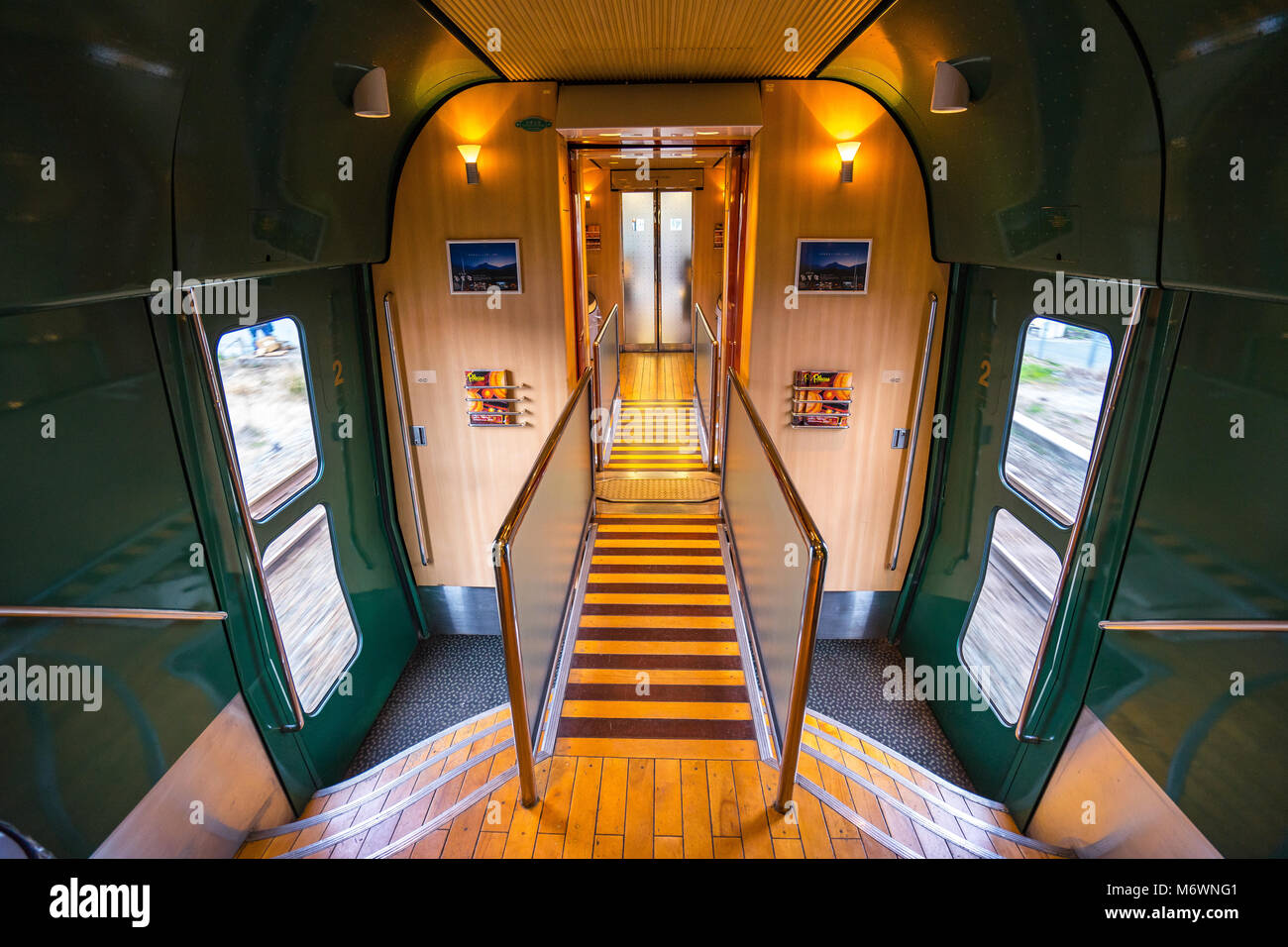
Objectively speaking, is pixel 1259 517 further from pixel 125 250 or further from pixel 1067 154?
pixel 125 250

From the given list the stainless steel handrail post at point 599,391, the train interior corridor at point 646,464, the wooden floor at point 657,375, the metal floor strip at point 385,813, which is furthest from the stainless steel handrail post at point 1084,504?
the wooden floor at point 657,375

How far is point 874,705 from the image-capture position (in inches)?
248

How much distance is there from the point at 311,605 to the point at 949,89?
6.02 m

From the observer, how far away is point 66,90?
7.07ft

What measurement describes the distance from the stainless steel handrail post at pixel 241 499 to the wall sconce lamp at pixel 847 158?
5.24 m

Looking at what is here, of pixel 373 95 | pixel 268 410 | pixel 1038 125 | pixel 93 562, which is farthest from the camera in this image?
pixel 268 410

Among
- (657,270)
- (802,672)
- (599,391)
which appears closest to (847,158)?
(599,391)

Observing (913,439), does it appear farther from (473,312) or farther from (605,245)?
(605,245)

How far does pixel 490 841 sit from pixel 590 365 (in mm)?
3766

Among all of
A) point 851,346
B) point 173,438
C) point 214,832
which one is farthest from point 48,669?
point 851,346

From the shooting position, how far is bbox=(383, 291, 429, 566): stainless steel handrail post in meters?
6.14

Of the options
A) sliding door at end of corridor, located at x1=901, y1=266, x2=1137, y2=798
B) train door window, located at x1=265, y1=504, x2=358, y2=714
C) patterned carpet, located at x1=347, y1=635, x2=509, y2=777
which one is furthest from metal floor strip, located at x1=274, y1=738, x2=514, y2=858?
sliding door at end of corridor, located at x1=901, y1=266, x2=1137, y2=798

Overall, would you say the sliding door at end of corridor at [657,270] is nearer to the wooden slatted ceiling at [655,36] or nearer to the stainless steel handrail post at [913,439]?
the wooden slatted ceiling at [655,36]

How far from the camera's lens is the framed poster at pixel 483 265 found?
19.4ft
